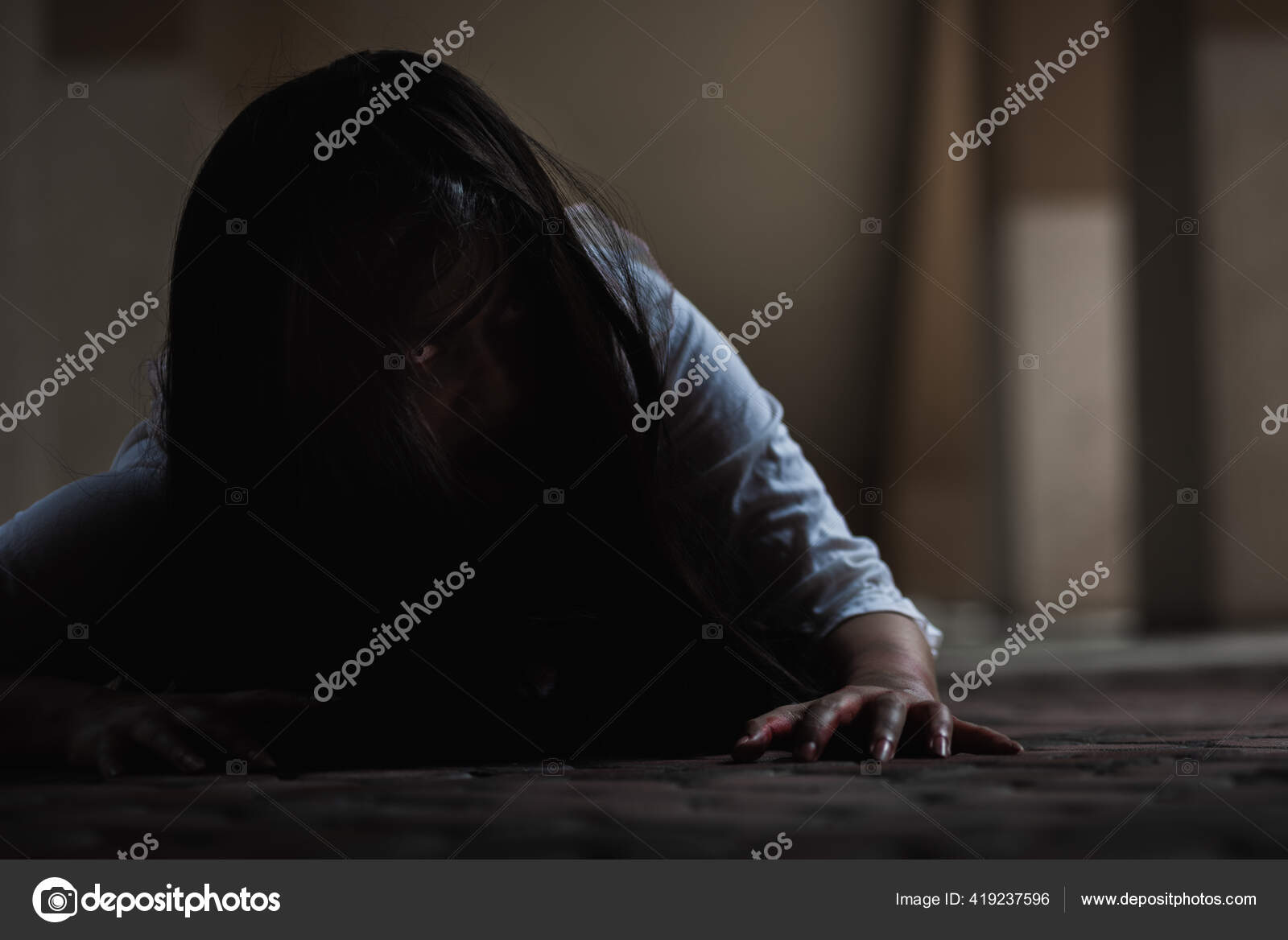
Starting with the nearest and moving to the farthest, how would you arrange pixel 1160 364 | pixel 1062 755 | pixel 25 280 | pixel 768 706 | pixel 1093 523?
pixel 1062 755, pixel 768 706, pixel 25 280, pixel 1160 364, pixel 1093 523

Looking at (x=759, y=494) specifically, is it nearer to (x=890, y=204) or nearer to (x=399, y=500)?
(x=399, y=500)

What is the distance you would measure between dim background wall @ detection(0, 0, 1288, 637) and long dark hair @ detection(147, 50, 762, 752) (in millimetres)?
1567

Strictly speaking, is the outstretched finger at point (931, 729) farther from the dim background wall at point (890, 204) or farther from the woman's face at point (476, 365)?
the dim background wall at point (890, 204)

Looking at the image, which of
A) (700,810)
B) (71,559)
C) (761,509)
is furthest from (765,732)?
(71,559)

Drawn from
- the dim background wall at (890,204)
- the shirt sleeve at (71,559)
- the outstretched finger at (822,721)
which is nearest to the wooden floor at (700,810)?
the outstretched finger at (822,721)

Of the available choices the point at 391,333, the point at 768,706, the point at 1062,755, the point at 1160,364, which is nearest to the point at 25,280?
the point at 391,333

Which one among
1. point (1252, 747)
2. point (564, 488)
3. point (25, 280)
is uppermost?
point (25, 280)

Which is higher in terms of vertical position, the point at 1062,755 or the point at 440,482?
the point at 440,482

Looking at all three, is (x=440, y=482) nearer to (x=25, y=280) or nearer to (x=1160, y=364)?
(x=25, y=280)

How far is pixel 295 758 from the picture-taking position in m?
0.62

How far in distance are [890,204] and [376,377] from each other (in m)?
3.77
